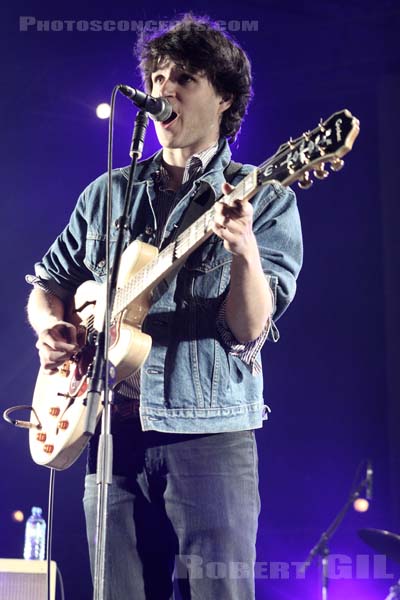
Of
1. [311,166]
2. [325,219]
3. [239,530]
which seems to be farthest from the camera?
[325,219]

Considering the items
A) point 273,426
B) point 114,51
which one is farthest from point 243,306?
point 114,51

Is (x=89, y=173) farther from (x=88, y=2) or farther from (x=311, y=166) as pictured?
(x=311, y=166)

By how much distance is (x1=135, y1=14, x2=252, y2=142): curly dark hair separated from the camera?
2545 mm

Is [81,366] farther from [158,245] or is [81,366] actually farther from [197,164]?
[197,164]

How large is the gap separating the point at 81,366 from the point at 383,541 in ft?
10.3

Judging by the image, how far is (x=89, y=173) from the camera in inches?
215

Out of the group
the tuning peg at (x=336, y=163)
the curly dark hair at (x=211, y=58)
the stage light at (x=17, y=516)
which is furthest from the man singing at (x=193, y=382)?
the stage light at (x=17, y=516)

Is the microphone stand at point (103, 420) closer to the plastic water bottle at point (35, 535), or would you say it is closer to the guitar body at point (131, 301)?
the guitar body at point (131, 301)

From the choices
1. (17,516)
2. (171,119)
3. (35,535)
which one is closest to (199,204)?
(171,119)

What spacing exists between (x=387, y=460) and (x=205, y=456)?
12.2 feet

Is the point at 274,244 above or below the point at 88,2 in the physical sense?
below

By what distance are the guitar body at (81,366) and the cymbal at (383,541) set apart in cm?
293

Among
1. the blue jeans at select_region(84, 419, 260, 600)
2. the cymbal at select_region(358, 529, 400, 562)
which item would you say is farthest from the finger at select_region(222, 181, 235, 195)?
the cymbal at select_region(358, 529, 400, 562)

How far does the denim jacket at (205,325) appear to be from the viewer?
79.7 inches
